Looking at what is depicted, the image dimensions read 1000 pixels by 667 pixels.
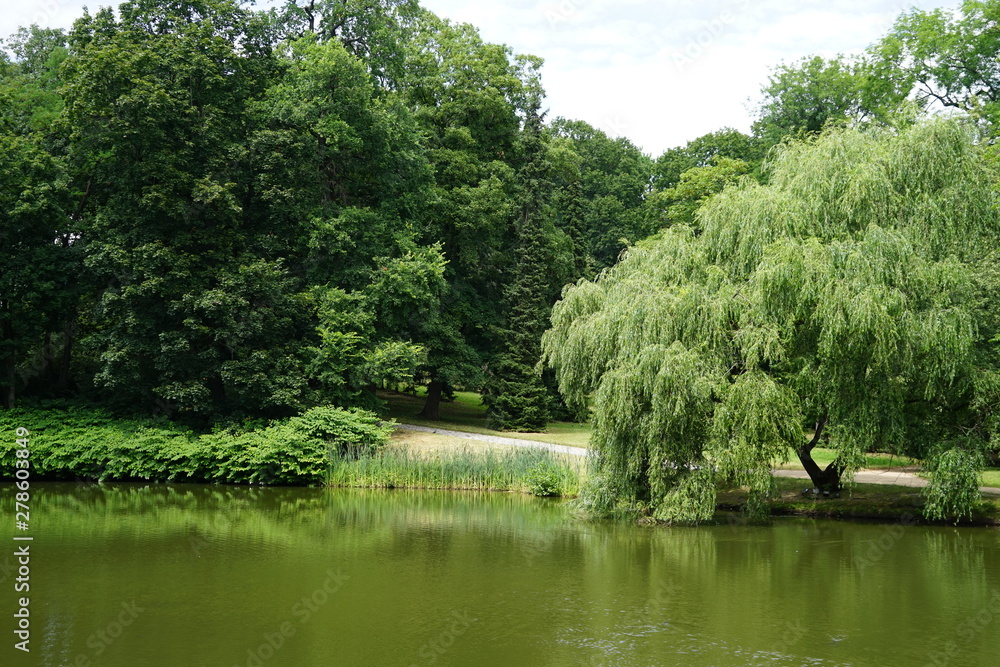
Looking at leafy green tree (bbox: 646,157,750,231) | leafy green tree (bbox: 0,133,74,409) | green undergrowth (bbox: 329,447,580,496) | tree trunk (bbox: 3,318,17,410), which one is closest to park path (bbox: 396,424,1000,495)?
green undergrowth (bbox: 329,447,580,496)

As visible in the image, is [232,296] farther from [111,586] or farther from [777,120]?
[777,120]

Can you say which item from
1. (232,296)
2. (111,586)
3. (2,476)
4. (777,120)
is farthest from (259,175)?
(777,120)

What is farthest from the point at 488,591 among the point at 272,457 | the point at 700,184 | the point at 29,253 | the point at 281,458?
the point at 700,184

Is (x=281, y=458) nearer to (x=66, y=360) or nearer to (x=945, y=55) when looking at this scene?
(x=66, y=360)

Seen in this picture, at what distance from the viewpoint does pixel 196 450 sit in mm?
23172

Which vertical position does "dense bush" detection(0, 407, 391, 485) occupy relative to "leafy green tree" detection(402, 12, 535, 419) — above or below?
below

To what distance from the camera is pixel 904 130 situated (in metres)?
17.3

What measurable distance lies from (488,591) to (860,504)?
1010 cm

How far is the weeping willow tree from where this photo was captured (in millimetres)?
15477

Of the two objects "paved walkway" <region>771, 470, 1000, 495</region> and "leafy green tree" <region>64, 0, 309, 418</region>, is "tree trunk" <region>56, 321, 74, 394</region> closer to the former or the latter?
"leafy green tree" <region>64, 0, 309, 418</region>

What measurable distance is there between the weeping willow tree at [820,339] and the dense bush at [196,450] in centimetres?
934

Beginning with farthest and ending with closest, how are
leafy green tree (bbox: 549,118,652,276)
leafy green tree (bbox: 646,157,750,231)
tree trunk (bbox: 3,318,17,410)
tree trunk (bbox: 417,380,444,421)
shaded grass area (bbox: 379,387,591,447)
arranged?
leafy green tree (bbox: 549,118,652,276)
leafy green tree (bbox: 646,157,750,231)
tree trunk (bbox: 417,380,444,421)
shaded grass area (bbox: 379,387,591,447)
tree trunk (bbox: 3,318,17,410)

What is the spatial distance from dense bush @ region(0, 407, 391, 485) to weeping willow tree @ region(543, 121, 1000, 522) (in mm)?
9342

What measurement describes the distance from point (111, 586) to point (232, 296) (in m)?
14.9
